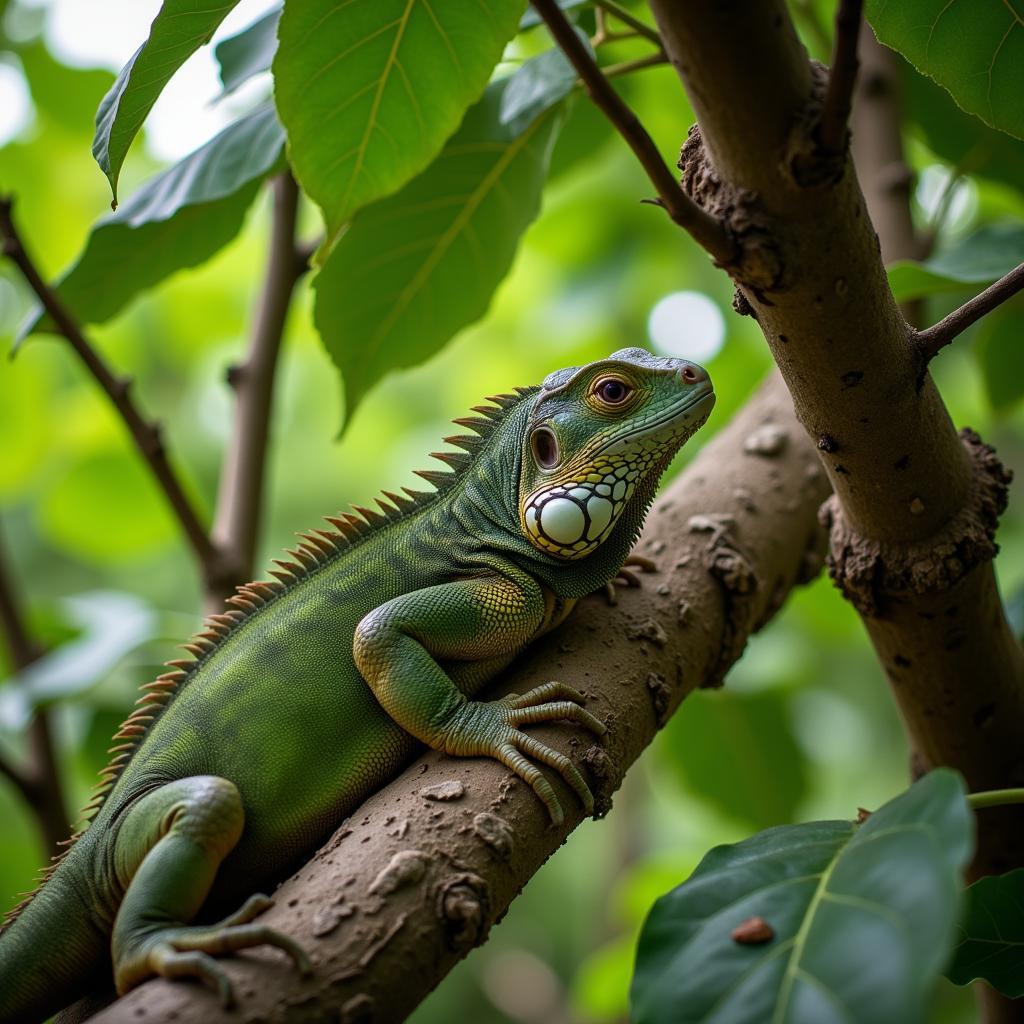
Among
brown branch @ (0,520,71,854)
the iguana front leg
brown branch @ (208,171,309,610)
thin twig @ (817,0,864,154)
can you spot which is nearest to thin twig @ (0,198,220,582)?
brown branch @ (208,171,309,610)

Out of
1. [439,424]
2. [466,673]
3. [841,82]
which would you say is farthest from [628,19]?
[439,424]

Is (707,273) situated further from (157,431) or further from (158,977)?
(158,977)

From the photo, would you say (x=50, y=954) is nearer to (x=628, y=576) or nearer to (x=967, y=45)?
(x=628, y=576)

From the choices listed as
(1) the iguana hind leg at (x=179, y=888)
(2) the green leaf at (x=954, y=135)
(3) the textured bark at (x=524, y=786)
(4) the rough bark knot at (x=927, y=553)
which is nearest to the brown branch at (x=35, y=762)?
(1) the iguana hind leg at (x=179, y=888)

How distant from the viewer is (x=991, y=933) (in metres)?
1.78

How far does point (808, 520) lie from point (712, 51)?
1527mm

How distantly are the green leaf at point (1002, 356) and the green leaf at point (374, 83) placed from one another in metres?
1.82

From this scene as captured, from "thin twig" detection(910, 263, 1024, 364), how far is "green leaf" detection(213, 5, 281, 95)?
4.78 ft

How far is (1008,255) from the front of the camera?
2418 millimetres

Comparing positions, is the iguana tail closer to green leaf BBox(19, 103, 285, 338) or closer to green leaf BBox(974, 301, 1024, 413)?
green leaf BBox(19, 103, 285, 338)

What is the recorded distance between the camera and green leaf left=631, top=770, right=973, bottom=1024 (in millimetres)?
1192

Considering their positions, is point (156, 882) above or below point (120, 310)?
below

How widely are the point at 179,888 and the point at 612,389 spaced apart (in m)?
1.25

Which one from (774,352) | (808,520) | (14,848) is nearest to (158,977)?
(774,352)
